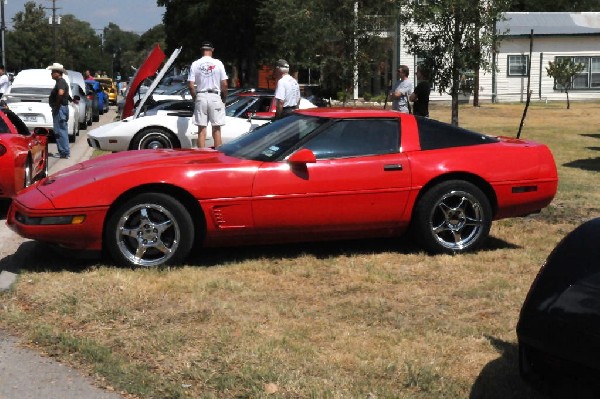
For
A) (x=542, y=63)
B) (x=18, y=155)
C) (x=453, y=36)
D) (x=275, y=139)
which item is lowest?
(x=18, y=155)

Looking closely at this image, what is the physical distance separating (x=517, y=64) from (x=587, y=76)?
381cm

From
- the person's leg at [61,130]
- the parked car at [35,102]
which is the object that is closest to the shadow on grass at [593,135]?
the parked car at [35,102]

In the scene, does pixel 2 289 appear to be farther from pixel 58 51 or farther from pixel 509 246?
pixel 58 51

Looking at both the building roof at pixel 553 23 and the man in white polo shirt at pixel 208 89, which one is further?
the building roof at pixel 553 23

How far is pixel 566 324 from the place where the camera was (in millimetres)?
3557

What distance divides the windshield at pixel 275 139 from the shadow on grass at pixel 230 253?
0.86 m

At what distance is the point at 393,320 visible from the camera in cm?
565

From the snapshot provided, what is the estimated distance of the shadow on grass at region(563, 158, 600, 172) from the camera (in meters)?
14.4

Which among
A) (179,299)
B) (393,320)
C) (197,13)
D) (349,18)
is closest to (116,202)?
(179,299)

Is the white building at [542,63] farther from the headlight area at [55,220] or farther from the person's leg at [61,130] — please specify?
the headlight area at [55,220]

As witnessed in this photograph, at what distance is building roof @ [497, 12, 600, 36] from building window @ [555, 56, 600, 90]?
1.37 metres

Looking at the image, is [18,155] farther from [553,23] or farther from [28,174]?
[553,23]

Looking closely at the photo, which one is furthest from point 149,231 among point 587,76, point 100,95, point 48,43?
point 48,43

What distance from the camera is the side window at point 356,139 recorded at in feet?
24.3
